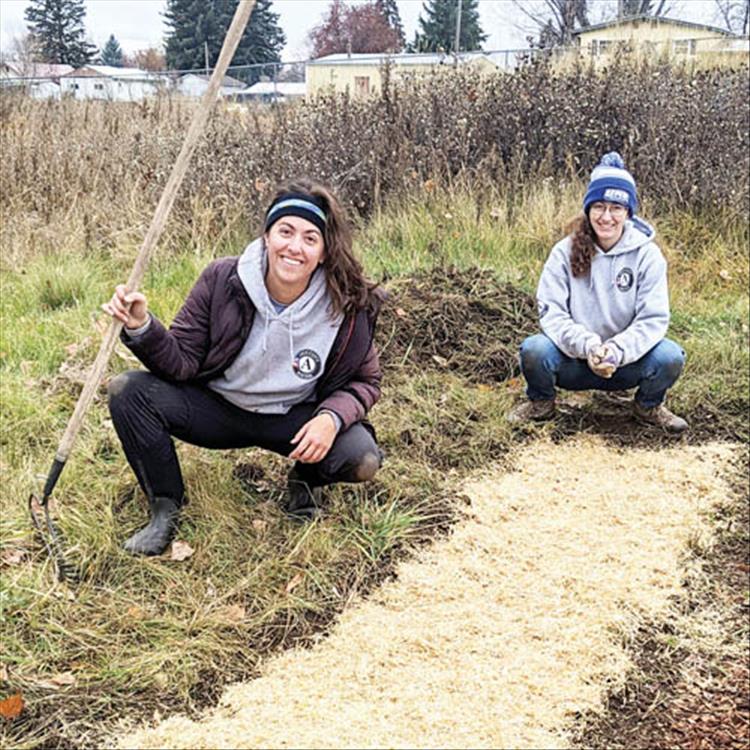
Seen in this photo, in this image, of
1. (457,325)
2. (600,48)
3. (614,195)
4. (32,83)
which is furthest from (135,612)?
(32,83)

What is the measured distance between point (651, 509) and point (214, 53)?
41.9 m

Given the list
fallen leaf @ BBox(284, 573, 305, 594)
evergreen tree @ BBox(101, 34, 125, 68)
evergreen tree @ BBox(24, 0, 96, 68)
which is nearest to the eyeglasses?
fallen leaf @ BBox(284, 573, 305, 594)

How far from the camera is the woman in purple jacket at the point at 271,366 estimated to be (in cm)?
293

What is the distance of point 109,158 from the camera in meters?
7.55

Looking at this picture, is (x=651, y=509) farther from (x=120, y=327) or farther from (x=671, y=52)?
(x=671, y=52)

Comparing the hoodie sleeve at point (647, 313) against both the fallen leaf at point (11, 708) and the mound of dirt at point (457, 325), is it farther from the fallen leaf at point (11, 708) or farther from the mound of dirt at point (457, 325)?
the fallen leaf at point (11, 708)

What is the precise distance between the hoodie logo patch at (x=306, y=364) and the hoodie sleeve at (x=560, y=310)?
4.79 ft

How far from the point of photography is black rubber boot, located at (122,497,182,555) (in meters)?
3.03

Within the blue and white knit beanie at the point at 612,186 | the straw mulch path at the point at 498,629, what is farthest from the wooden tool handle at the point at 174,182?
the blue and white knit beanie at the point at 612,186

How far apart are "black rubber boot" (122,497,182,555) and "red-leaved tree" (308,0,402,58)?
42370mm

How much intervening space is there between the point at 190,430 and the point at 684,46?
344 inches

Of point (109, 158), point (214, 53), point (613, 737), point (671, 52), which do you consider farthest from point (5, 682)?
point (214, 53)

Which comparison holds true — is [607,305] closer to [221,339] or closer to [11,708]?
[221,339]

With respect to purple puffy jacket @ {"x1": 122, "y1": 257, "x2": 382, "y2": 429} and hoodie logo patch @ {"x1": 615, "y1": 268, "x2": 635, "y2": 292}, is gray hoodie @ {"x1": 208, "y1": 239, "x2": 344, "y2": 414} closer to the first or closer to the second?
purple puffy jacket @ {"x1": 122, "y1": 257, "x2": 382, "y2": 429}
